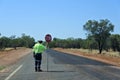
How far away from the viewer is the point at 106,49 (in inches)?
5369

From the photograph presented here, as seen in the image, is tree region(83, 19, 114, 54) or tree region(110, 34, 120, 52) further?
tree region(110, 34, 120, 52)

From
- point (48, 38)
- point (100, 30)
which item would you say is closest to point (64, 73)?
point (48, 38)

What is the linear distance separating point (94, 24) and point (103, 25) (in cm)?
259

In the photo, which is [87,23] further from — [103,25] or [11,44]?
[11,44]

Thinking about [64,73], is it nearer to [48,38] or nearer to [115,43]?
[48,38]

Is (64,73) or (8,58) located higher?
(8,58)

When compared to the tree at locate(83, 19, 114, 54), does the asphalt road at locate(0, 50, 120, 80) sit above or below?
below

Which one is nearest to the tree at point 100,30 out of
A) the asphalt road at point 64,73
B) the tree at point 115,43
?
the tree at point 115,43

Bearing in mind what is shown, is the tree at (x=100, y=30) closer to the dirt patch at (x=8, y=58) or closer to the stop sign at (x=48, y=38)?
the dirt patch at (x=8, y=58)

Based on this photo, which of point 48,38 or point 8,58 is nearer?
point 48,38

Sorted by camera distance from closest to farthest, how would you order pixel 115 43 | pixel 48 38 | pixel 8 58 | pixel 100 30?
pixel 48 38
pixel 8 58
pixel 100 30
pixel 115 43

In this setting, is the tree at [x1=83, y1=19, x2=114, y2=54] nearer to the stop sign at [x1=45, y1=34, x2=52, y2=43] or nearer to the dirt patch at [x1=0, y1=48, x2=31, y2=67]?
the dirt patch at [x1=0, y1=48, x2=31, y2=67]

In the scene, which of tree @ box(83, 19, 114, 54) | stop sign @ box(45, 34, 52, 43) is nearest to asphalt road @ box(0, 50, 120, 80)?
stop sign @ box(45, 34, 52, 43)

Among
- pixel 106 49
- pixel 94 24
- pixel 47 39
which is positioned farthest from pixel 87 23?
pixel 47 39
